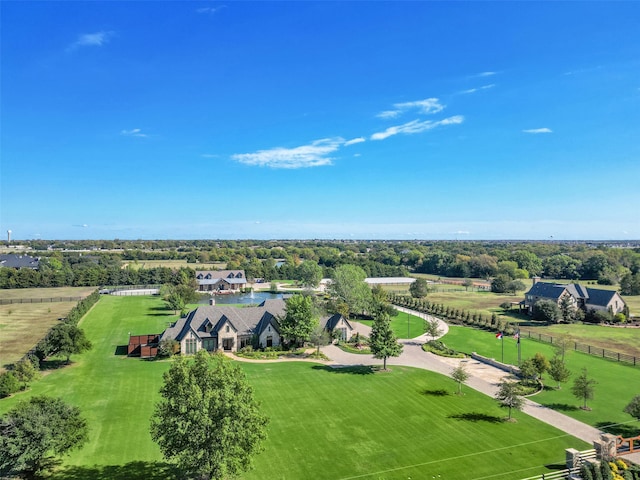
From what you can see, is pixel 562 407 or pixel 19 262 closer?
pixel 562 407

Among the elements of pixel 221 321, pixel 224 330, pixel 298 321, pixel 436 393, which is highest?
pixel 298 321

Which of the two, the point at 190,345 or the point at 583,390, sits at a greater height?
the point at 583,390

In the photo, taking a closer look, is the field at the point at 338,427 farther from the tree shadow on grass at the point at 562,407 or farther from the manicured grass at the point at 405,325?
the manicured grass at the point at 405,325

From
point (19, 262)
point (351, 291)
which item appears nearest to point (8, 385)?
point (351, 291)

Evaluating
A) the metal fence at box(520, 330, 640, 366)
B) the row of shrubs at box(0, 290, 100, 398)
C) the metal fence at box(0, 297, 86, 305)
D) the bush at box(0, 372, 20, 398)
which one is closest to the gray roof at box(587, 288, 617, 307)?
the metal fence at box(520, 330, 640, 366)

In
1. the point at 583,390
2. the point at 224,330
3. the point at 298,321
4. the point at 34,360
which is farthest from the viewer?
the point at 224,330

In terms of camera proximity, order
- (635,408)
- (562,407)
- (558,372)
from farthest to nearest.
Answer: (558,372), (562,407), (635,408)

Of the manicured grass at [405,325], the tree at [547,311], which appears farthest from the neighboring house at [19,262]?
the tree at [547,311]

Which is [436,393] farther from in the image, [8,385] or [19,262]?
[19,262]

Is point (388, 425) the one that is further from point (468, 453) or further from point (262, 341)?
point (262, 341)
